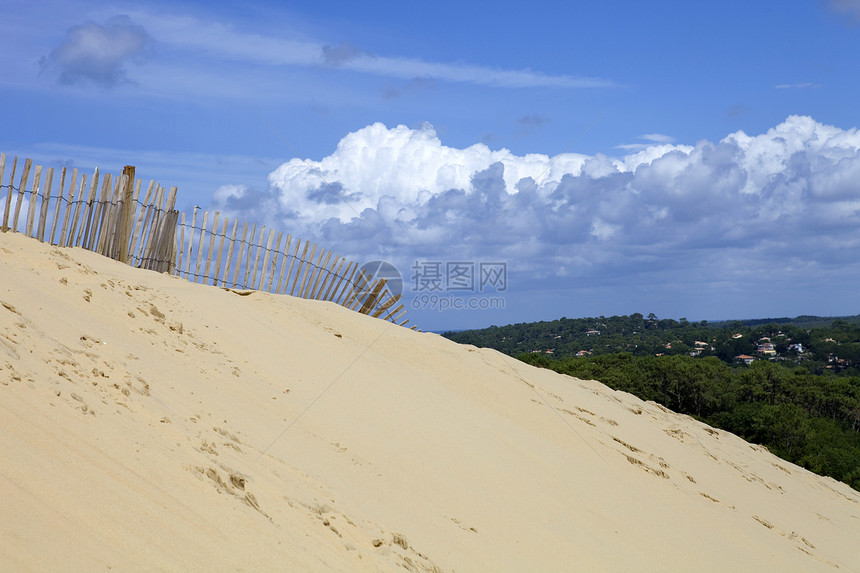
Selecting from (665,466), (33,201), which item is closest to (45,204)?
(33,201)

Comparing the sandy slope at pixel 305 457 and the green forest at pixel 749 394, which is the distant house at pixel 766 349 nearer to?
the green forest at pixel 749 394

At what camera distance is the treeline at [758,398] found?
25734 millimetres

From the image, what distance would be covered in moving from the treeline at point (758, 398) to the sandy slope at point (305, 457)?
1495 cm

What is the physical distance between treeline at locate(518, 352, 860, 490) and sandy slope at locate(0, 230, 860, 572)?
1495cm

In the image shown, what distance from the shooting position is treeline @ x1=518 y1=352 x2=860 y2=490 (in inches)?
1013

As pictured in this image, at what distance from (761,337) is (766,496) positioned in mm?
76728

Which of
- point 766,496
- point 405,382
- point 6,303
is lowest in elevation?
point 766,496

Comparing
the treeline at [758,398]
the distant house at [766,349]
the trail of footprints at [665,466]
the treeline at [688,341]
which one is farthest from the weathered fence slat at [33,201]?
the distant house at [766,349]

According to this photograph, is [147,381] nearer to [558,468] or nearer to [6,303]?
[6,303]

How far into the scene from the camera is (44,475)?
3203 mm

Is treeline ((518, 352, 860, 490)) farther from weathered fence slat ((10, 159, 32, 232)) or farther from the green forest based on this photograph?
weathered fence slat ((10, 159, 32, 232))

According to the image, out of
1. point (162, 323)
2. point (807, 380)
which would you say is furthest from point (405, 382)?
point (807, 380)

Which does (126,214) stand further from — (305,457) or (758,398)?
(758,398)

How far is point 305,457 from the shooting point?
529 centimetres
